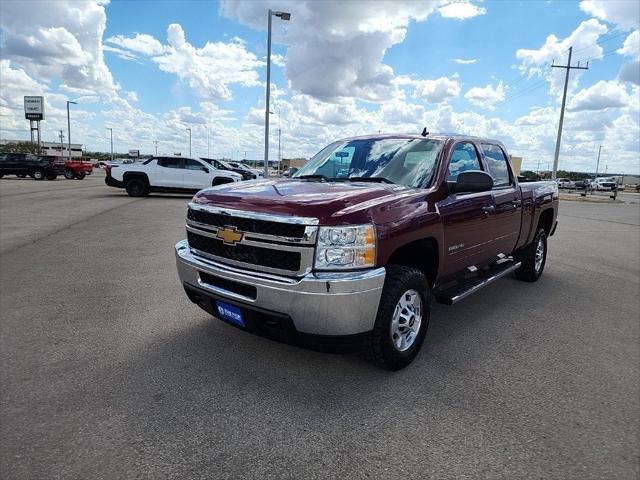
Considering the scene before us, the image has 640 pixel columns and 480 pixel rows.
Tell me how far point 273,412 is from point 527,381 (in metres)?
1.91

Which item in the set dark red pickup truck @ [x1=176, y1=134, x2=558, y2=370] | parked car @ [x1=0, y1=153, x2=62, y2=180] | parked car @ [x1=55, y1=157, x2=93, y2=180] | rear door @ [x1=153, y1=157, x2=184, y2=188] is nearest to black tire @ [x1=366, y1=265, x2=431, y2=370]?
dark red pickup truck @ [x1=176, y1=134, x2=558, y2=370]

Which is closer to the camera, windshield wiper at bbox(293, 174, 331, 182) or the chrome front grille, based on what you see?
the chrome front grille

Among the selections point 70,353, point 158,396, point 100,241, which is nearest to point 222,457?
point 158,396

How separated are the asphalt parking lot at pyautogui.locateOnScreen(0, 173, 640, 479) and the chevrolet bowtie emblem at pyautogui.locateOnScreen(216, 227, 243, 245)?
974 millimetres

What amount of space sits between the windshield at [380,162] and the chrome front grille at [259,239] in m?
1.31

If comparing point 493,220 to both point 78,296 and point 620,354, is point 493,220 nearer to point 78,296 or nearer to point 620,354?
point 620,354

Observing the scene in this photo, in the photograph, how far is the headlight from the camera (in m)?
2.99

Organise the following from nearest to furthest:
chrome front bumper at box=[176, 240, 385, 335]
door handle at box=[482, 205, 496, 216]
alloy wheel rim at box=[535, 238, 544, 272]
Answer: chrome front bumper at box=[176, 240, 385, 335]
door handle at box=[482, 205, 496, 216]
alloy wheel rim at box=[535, 238, 544, 272]

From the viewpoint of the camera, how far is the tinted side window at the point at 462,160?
427cm

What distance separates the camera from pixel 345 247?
3010mm

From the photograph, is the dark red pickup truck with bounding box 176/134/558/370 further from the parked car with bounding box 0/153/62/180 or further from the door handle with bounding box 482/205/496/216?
the parked car with bounding box 0/153/62/180

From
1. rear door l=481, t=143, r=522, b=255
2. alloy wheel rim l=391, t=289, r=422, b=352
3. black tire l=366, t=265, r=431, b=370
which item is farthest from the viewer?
rear door l=481, t=143, r=522, b=255

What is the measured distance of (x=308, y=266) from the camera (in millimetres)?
2998

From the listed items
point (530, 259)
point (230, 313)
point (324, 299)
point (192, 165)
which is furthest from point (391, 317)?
point (192, 165)
